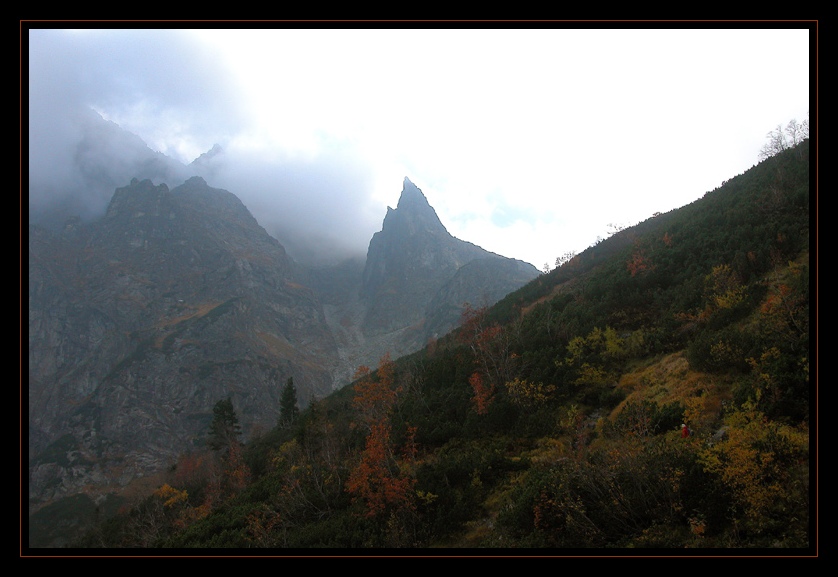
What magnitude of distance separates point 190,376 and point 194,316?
3635 centimetres

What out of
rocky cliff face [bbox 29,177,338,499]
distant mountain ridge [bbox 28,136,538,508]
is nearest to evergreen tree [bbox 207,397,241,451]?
distant mountain ridge [bbox 28,136,538,508]

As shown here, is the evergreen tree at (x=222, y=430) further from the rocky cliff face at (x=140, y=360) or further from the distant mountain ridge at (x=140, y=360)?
the rocky cliff face at (x=140, y=360)

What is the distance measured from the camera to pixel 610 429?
16.5 metres

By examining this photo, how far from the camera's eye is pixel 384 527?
16703 mm

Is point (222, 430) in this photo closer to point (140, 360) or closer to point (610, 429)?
point (610, 429)

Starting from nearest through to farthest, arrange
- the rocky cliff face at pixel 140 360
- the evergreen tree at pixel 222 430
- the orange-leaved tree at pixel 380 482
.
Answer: the orange-leaved tree at pixel 380 482, the evergreen tree at pixel 222 430, the rocky cliff face at pixel 140 360

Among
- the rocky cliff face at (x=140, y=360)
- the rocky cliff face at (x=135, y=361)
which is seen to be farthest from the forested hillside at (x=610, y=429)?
the rocky cliff face at (x=135, y=361)

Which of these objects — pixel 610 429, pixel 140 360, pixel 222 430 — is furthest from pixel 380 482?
pixel 140 360

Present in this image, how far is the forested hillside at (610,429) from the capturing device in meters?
10.5
